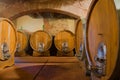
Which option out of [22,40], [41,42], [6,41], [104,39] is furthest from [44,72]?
[22,40]

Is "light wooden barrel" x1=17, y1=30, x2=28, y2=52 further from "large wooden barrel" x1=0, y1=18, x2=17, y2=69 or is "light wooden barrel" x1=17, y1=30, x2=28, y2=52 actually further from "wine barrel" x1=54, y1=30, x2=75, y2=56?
"large wooden barrel" x1=0, y1=18, x2=17, y2=69

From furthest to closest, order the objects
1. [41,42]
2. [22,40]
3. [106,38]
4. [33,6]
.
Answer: [22,40] < [41,42] < [33,6] < [106,38]

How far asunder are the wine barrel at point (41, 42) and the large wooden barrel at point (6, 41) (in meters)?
2.00

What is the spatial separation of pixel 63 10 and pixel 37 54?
1371mm

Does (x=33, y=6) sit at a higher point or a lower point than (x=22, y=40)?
higher

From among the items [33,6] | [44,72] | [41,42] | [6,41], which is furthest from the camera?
[41,42]

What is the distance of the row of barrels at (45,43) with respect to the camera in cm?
511

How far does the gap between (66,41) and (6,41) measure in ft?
7.94

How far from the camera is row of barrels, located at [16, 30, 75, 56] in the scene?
511cm

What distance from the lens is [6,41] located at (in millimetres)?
2951

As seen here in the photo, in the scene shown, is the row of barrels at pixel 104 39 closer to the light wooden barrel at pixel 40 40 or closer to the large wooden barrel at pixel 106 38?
the large wooden barrel at pixel 106 38

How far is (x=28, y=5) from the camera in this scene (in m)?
4.89

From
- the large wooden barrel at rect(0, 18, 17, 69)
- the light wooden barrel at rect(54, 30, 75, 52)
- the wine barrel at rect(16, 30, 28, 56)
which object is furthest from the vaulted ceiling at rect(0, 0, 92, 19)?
the large wooden barrel at rect(0, 18, 17, 69)

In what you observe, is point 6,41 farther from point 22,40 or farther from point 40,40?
point 22,40
